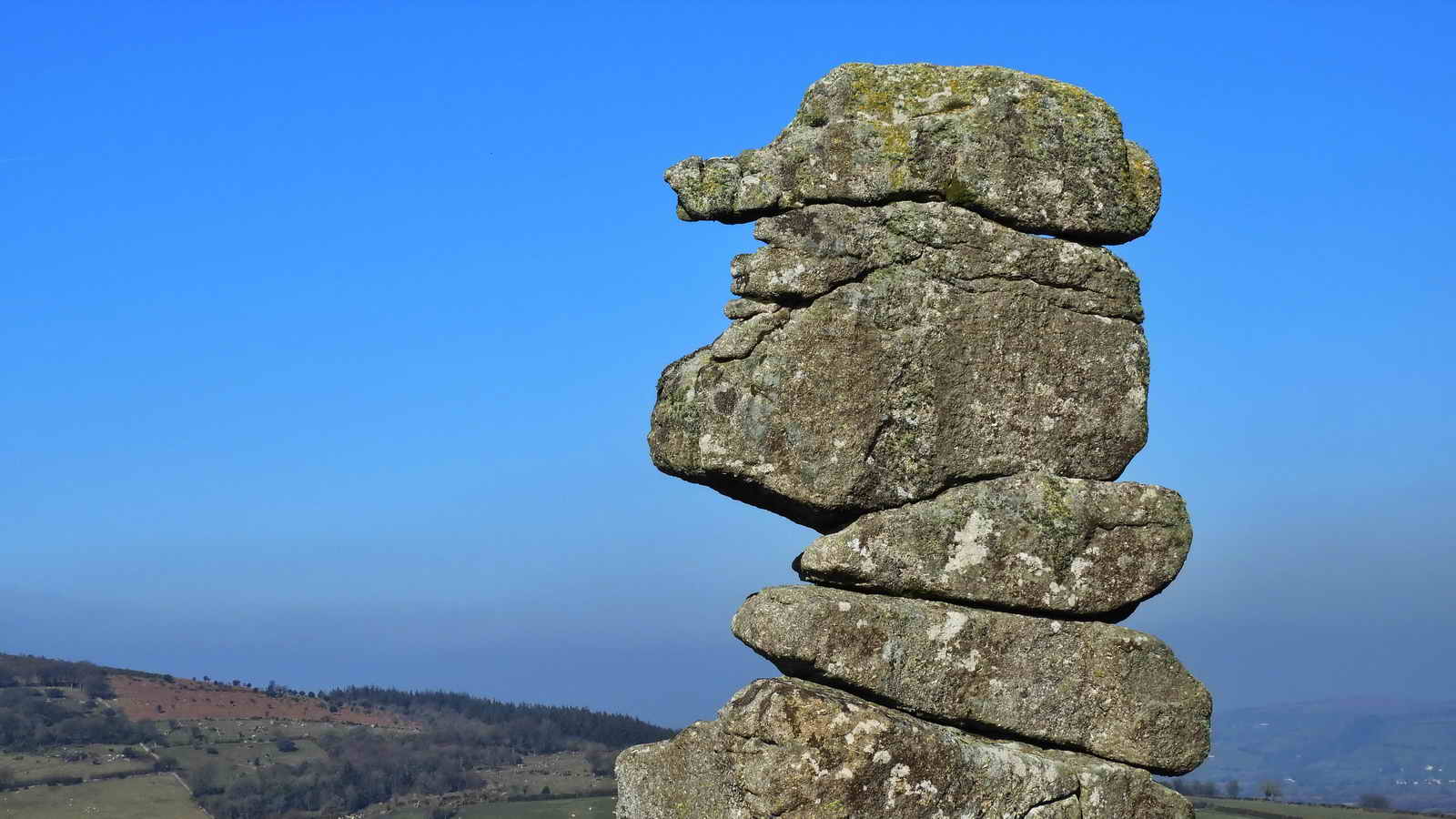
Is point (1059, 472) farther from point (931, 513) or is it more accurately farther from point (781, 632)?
point (781, 632)

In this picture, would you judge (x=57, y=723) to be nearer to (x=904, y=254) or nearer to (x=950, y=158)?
(x=904, y=254)

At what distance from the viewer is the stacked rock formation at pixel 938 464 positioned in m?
12.8

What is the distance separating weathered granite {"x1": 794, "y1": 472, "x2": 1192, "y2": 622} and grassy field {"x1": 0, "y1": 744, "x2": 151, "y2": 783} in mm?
65534

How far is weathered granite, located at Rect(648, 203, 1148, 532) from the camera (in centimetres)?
1302

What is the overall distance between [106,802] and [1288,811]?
47.5 meters

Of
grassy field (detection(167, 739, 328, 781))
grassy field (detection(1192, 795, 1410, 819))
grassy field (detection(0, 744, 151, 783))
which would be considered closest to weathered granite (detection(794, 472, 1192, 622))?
grassy field (detection(1192, 795, 1410, 819))

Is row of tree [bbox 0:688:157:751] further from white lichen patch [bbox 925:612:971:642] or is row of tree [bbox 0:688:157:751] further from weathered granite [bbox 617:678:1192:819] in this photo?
white lichen patch [bbox 925:612:971:642]

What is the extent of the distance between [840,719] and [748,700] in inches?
32.2

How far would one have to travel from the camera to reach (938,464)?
43.5 feet

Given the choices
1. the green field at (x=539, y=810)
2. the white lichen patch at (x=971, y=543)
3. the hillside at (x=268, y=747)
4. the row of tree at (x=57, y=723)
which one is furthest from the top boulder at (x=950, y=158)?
Answer: the row of tree at (x=57, y=723)

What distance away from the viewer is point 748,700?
1268 cm

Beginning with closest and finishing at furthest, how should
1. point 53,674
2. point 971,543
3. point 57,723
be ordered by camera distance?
1. point 971,543
2. point 57,723
3. point 53,674

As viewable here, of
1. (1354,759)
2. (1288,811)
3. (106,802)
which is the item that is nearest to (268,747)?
(106,802)

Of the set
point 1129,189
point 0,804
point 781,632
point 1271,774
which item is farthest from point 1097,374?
point 1271,774
